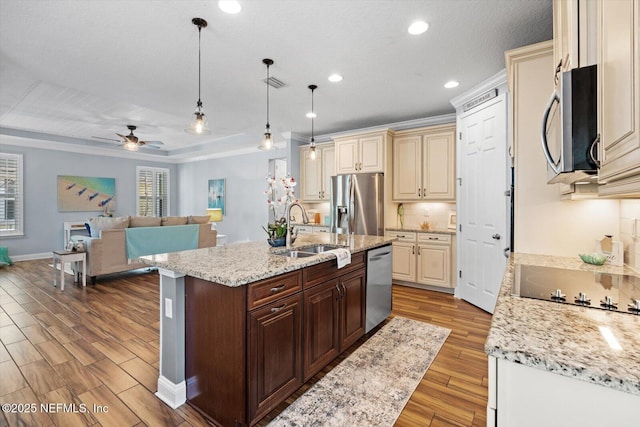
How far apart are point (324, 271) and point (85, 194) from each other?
7918mm

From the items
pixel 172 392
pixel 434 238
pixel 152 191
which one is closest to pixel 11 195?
pixel 152 191

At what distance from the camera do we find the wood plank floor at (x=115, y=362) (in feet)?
5.93

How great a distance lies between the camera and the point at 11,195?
6371 mm

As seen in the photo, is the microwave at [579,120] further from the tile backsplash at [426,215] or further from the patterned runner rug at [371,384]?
the tile backsplash at [426,215]

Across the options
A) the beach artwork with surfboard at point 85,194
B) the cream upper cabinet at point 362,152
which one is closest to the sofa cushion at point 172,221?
the cream upper cabinet at point 362,152

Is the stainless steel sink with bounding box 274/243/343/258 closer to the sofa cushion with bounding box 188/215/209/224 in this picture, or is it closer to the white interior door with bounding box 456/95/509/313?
the white interior door with bounding box 456/95/509/313

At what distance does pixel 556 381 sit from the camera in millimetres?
730

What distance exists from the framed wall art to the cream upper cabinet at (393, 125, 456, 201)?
201 inches

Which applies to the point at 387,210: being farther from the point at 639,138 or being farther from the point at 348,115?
the point at 639,138

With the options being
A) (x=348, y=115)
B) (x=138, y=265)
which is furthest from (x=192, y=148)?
(x=348, y=115)

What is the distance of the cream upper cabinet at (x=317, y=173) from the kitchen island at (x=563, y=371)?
475 centimetres

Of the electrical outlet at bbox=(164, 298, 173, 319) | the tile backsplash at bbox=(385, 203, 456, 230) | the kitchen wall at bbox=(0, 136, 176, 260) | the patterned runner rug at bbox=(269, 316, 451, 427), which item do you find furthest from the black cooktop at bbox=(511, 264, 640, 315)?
the kitchen wall at bbox=(0, 136, 176, 260)

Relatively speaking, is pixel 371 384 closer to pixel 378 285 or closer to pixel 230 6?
pixel 378 285

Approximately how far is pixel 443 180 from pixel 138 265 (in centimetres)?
519
